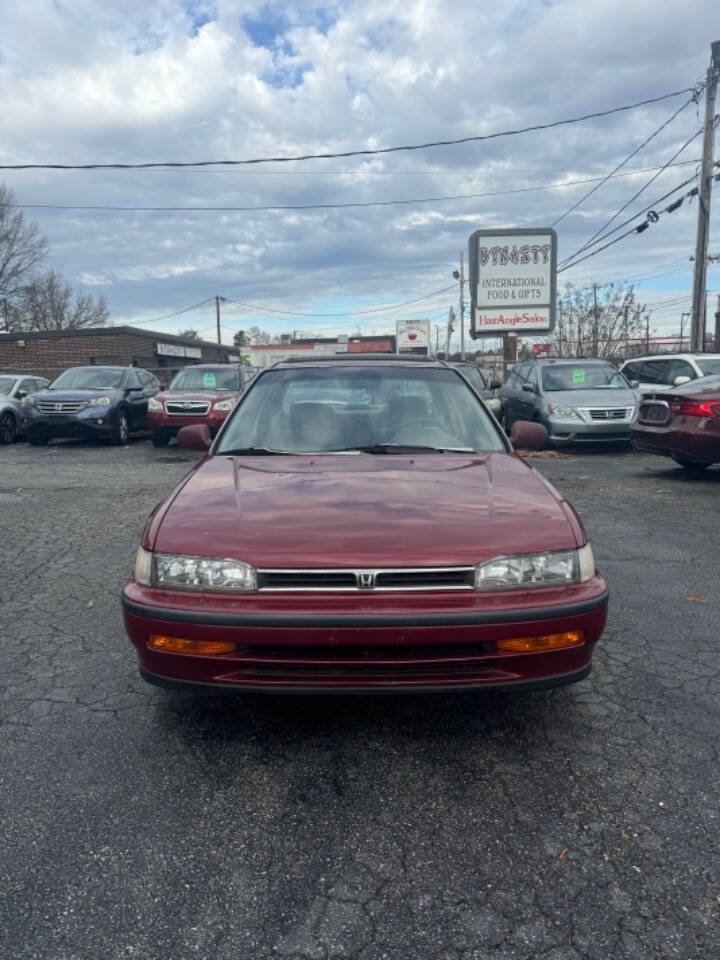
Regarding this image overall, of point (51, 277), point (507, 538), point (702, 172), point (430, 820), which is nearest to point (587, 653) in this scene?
point (507, 538)

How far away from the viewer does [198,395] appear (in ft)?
42.7

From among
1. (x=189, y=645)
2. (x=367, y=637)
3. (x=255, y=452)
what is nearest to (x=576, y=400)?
(x=255, y=452)

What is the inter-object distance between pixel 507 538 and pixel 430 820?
38.8 inches

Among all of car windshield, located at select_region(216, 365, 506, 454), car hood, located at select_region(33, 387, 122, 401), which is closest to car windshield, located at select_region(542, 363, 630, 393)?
car hood, located at select_region(33, 387, 122, 401)

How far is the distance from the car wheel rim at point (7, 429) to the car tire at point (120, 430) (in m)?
2.34

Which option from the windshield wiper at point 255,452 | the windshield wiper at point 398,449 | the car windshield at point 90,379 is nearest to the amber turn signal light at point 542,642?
the windshield wiper at point 398,449

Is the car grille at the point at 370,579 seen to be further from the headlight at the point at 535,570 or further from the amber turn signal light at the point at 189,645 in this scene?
the amber turn signal light at the point at 189,645

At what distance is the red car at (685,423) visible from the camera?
8180mm

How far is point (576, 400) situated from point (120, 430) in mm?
8453

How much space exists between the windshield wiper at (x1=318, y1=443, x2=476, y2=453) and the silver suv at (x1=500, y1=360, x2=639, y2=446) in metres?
8.39

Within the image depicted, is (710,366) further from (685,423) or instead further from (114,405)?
(114,405)

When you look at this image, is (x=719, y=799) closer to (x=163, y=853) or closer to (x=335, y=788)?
(x=335, y=788)

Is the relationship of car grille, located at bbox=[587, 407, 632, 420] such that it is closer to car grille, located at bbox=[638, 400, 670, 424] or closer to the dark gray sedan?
car grille, located at bbox=[638, 400, 670, 424]

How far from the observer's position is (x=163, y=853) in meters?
2.22
